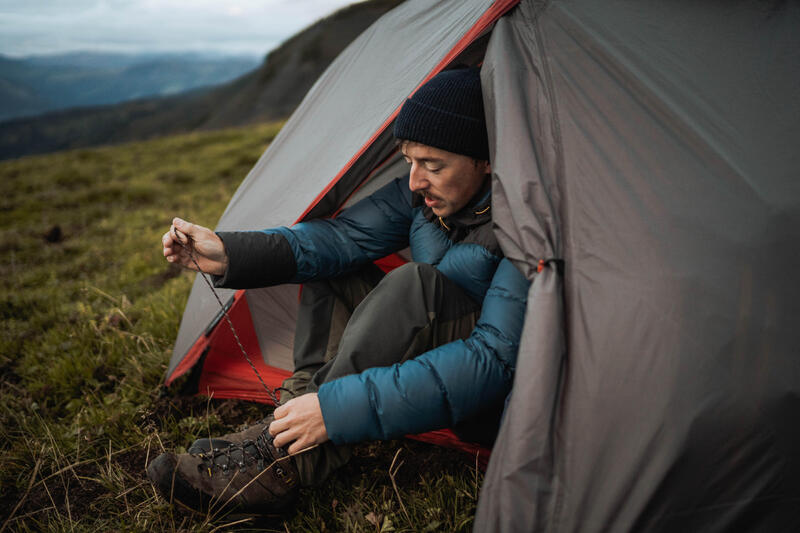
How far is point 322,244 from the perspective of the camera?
224 cm

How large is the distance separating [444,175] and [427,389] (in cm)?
86

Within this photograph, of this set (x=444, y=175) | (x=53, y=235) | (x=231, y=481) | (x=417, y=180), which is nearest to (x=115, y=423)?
(x=231, y=481)

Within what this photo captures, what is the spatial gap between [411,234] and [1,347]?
3309 mm

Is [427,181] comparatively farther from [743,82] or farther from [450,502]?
[450,502]

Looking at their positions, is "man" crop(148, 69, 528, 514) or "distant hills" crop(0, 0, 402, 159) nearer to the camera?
"man" crop(148, 69, 528, 514)

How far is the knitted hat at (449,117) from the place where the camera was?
6.03 ft

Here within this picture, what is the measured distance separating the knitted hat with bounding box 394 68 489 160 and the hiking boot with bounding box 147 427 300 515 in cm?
132

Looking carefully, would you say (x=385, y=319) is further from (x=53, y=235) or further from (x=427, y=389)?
(x=53, y=235)

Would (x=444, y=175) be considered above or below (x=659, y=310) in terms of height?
above

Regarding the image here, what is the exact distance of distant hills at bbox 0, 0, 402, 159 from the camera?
148 feet

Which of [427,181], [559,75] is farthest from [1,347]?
[559,75]

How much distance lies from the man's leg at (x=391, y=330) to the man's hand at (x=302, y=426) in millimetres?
121

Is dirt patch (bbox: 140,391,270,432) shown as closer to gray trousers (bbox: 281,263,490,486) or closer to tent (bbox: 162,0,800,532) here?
gray trousers (bbox: 281,263,490,486)

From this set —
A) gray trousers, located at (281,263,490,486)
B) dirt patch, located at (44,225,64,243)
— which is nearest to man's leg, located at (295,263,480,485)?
gray trousers, located at (281,263,490,486)
